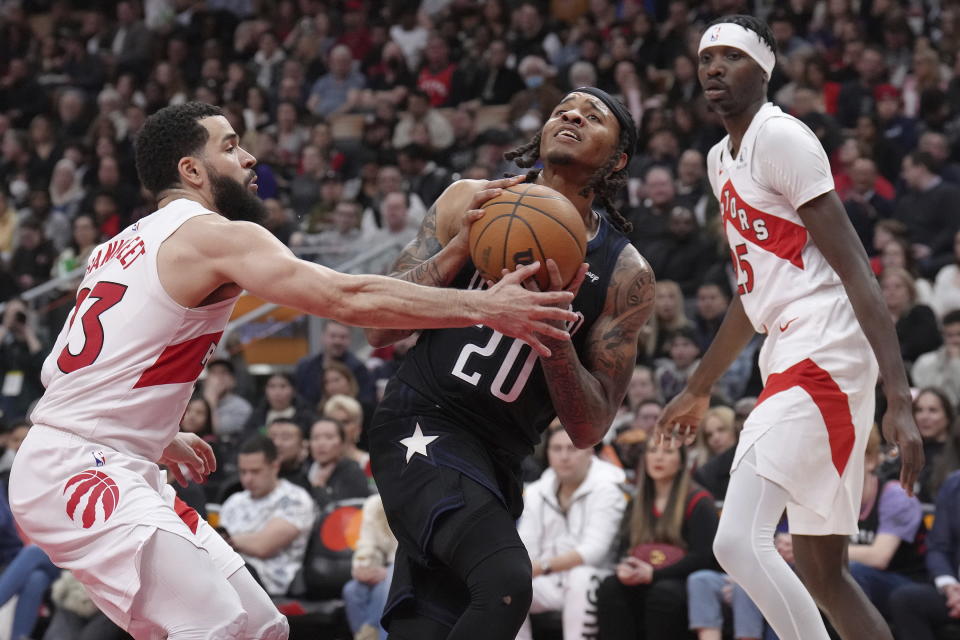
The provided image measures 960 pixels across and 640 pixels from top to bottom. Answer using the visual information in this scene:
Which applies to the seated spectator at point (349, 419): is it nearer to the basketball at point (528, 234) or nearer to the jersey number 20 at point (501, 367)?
the jersey number 20 at point (501, 367)

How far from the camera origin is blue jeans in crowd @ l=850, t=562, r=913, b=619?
7.30 meters

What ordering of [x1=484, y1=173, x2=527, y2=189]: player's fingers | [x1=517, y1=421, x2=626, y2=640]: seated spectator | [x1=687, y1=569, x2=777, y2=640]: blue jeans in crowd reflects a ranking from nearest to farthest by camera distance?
[x1=484, y1=173, x2=527, y2=189]: player's fingers < [x1=687, y1=569, x2=777, y2=640]: blue jeans in crowd < [x1=517, y1=421, x2=626, y2=640]: seated spectator

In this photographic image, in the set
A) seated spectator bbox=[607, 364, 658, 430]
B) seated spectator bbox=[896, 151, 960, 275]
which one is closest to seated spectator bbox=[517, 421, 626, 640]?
seated spectator bbox=[607, 364, 658, 430]

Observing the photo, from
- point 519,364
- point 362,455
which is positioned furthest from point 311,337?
point 519,364

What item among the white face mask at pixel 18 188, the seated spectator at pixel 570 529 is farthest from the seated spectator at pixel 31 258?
the seated spectator at pixel 570 529

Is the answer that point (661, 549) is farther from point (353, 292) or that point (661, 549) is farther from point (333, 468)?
point (353, 292)

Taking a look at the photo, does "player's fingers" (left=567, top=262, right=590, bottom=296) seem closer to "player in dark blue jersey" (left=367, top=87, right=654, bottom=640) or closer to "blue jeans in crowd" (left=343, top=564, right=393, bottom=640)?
"player in dark blue jersey" (left=367, top=87, right=654, bottom=640)

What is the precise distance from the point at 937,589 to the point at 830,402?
116 inches

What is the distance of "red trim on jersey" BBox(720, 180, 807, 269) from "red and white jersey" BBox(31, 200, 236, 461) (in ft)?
6.71

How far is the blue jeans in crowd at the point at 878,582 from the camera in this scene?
7297 millimetres

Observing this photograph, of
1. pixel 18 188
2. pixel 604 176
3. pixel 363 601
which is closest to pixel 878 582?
pixel 363 601

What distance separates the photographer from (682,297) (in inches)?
424

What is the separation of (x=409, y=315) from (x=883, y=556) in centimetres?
446

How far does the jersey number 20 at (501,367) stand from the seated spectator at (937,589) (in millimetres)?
3697
